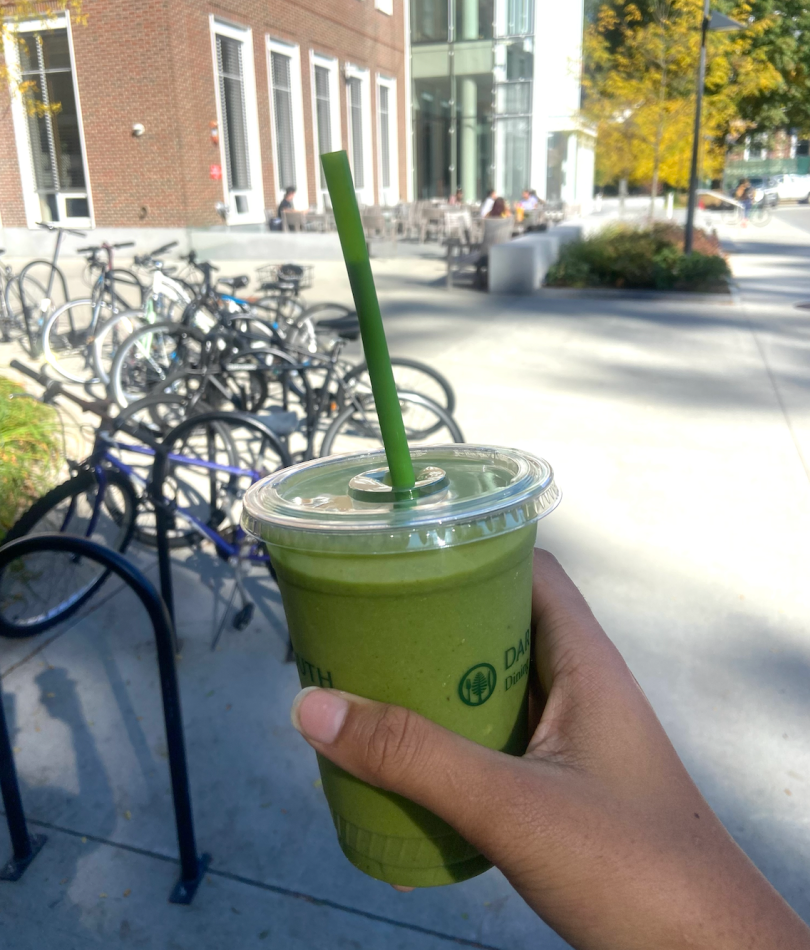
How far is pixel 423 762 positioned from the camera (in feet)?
3.50

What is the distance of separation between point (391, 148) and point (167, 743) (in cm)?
3017

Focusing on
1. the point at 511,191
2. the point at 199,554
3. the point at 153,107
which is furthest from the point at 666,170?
the point at 199,554

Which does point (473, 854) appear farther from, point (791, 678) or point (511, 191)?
point (511, 191)

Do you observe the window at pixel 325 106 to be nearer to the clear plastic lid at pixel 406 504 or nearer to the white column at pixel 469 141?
the white column at pixel 469 141

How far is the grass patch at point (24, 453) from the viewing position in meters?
4.43

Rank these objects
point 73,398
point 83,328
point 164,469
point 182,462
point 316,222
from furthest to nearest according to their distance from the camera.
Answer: point 316,222 < point 83,328 < point 182,462 < point 73,398 < point 164,469

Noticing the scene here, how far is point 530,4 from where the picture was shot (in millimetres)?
30609

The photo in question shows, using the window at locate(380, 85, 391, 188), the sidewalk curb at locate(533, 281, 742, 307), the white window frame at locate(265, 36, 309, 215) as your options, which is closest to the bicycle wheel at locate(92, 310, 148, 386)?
the sidewalk curb at locate(533, 281, 742, 307)

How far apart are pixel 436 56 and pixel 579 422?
27976 mm

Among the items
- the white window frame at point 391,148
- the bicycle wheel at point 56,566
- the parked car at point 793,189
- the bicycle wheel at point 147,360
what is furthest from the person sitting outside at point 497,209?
the parked car at point 793,189

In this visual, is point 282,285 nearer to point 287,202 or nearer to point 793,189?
point 287,202

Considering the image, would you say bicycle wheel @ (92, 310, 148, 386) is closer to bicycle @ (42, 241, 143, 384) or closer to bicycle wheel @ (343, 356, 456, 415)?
A: bicycle @ (42, 241, 143, 384)

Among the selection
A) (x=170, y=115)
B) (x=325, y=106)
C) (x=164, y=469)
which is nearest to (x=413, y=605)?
(x=164, y=469)

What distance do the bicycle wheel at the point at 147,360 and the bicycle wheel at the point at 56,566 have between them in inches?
111
